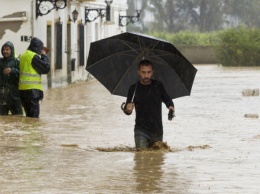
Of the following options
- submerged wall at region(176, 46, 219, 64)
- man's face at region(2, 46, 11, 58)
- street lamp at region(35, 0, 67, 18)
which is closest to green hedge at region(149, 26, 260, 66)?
submerged wall at region(176, 46, 219, 64)

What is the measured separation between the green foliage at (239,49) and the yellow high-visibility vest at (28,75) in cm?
4106

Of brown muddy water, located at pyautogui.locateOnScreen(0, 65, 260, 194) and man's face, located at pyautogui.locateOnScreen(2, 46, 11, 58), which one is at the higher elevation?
man's face, located at pyautogui.locateOnScreen(2, 46, 11, 58)

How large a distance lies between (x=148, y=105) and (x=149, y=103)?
31 millimetres

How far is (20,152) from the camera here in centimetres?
1464

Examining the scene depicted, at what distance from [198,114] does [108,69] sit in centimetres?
817

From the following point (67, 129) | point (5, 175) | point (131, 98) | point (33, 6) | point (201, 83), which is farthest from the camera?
point (201, 83)

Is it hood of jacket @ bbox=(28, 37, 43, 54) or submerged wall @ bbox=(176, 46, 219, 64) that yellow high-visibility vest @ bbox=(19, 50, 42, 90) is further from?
submerged wall @ bbox=(176, 46, 219, 64)

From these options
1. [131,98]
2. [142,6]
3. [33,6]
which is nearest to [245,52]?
[33,6]

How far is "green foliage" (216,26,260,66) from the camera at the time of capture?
61031 millimetres

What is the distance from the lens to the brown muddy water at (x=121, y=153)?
37.8ft

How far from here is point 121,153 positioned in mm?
14625

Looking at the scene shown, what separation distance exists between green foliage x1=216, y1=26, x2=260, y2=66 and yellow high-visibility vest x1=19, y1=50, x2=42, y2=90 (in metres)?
41.1

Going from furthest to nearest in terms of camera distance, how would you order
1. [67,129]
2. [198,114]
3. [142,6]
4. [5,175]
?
[142,6]
[198,114]
[67,129]
[5,175]

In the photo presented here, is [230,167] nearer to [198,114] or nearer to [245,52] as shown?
[198,114]
